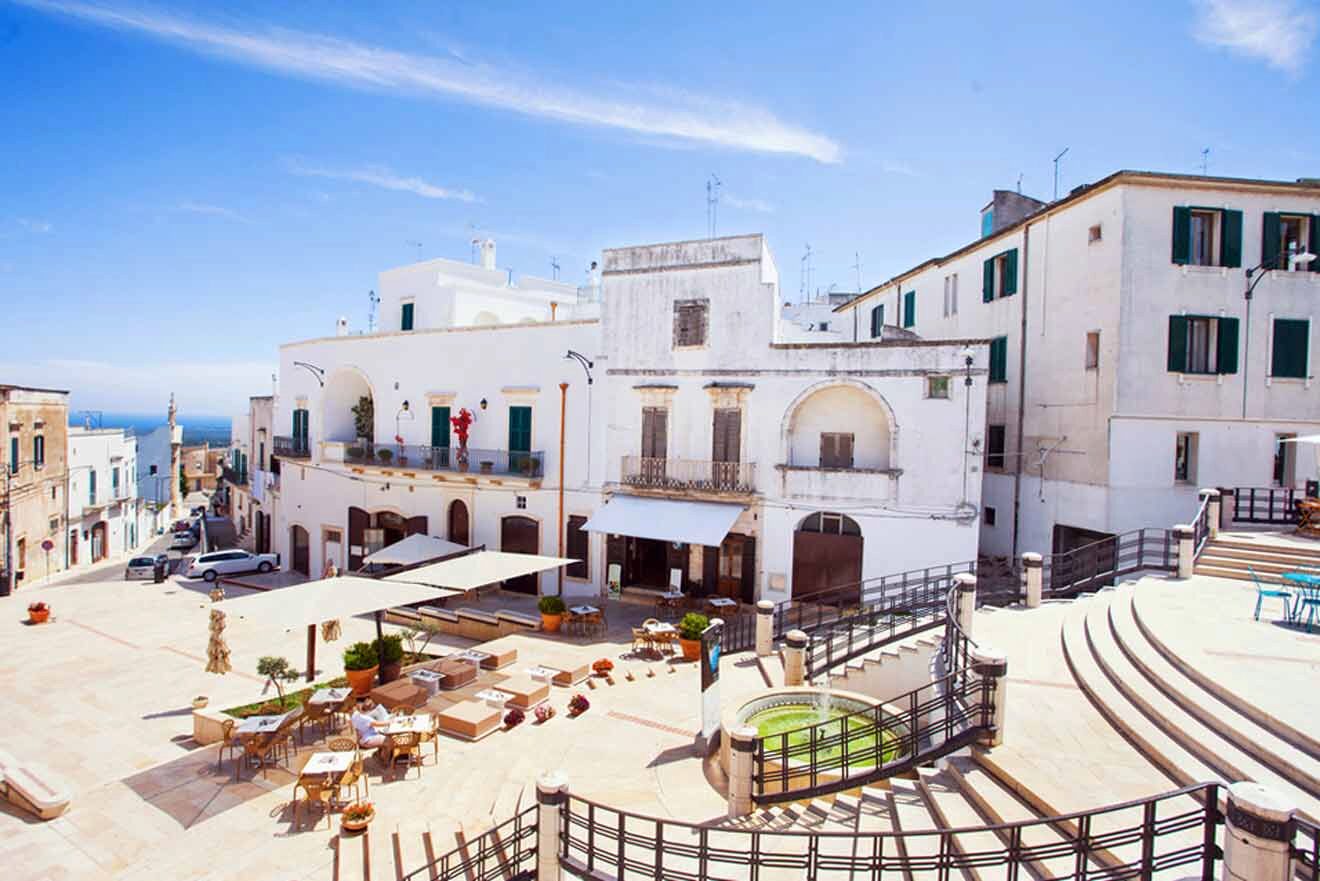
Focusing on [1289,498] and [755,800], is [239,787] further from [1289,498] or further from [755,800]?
[1289,498]

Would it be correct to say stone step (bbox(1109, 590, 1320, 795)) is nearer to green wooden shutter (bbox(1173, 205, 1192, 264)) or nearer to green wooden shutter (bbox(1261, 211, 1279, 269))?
green wooden shutter (bbox(1173, 205, 1192, 264))

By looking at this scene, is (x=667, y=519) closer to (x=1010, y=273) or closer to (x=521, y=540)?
(x=521, y=540)

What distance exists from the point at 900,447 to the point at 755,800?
39.3 ft

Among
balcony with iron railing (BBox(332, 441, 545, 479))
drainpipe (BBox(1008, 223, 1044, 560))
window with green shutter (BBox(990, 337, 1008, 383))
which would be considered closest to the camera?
drainpipe (BBox(1008, 223, 1044, 560))

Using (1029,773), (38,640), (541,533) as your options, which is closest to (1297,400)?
(1029,773)

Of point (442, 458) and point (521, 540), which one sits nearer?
point (521, 540)

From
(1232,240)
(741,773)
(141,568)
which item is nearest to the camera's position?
(741,773)

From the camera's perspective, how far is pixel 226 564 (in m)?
27.6

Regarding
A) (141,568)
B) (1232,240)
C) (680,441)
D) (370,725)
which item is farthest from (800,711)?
(141,568)

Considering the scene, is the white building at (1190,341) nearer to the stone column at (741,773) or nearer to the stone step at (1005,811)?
the stone step at (1005,811)

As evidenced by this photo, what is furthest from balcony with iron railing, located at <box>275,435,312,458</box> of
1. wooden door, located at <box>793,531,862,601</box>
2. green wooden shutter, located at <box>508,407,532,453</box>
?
wooden door, located at <box>793,531,862,601</box>

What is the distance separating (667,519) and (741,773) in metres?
11.1

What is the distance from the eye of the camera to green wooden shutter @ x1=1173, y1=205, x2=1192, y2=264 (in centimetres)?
1638

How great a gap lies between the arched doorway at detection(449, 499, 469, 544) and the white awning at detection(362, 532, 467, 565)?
3.09 meters
